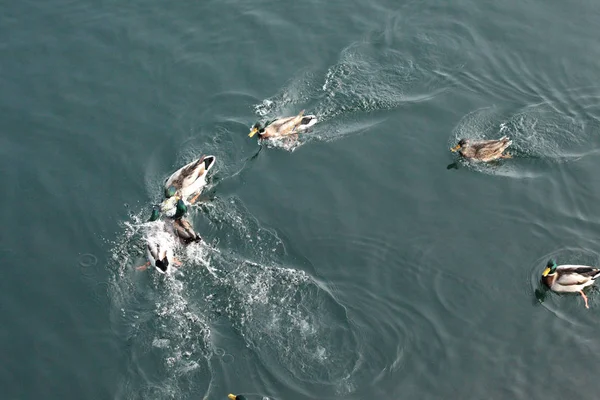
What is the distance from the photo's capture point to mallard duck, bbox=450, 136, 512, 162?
16.7 metres

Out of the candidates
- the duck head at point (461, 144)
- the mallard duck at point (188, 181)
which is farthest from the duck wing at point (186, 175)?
the duck head at point (461, 144)

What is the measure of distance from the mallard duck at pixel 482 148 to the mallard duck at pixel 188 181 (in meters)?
5.90

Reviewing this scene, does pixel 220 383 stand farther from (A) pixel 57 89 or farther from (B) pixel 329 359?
(A) pixel 57 89

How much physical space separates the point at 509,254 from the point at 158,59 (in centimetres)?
1047

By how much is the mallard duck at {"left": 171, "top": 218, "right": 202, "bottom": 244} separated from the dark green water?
0.26 m

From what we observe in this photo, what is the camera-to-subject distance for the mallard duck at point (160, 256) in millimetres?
14453

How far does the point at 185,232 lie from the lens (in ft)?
49.2

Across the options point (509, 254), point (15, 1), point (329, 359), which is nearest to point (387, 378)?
point (329, 359)

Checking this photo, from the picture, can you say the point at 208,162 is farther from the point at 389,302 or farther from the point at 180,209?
the point at 389,302

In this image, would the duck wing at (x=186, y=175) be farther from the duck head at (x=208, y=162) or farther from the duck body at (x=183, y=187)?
the duck head at (x=208, y=162)

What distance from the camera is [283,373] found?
13195 mm

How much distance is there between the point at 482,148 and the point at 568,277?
3.69 m

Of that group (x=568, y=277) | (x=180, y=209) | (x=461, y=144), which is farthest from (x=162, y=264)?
(x=568, y=277)

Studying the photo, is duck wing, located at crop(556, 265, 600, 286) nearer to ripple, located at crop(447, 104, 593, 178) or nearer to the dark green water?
the dark green water
